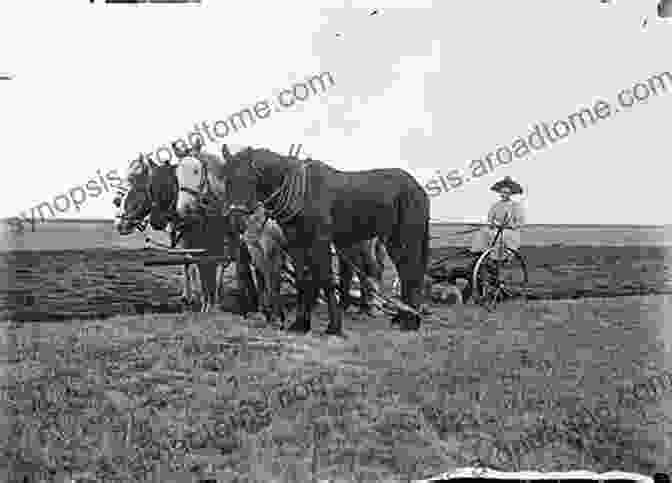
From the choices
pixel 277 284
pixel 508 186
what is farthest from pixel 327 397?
pixel 508 186

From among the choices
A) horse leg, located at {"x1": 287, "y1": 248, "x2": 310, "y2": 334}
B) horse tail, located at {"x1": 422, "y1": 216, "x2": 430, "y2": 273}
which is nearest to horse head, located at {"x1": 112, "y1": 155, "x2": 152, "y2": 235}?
horse leg, located at {"x1": 287, "y1": 248, "x2": 310, "y2": 334}

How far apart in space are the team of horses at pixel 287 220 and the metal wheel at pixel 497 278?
1.07 feet

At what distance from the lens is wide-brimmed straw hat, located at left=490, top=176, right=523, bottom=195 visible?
3.27 metres

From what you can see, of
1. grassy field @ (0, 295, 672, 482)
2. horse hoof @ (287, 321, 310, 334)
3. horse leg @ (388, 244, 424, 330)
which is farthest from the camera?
horse leg @ (388, 244, 424, 330)

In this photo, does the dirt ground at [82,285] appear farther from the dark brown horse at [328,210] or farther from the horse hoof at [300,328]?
the horse hoof at [300,328]

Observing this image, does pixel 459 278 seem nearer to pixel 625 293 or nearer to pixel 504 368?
pixel 504 368

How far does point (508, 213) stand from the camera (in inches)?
129

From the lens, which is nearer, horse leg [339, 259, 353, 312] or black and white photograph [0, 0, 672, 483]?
black and white photograph [0, 0, 672, 483]

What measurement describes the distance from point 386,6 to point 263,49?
676 mm

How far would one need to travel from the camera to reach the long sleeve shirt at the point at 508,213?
128 inches

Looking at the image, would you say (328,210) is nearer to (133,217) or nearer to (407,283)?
(407,283)

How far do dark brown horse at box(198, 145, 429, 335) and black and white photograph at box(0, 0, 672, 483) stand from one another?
13mm

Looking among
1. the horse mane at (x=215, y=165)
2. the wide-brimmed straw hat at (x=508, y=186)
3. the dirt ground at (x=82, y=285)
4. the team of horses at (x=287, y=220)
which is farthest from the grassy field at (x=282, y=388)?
the horse mane at (x=215, y=165)

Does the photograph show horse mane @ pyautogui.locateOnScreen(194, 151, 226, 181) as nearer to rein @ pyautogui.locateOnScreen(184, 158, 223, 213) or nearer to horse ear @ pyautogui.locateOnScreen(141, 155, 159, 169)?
rein @ pyautogui.locateOnScreen(184, 158, 223, 213)
